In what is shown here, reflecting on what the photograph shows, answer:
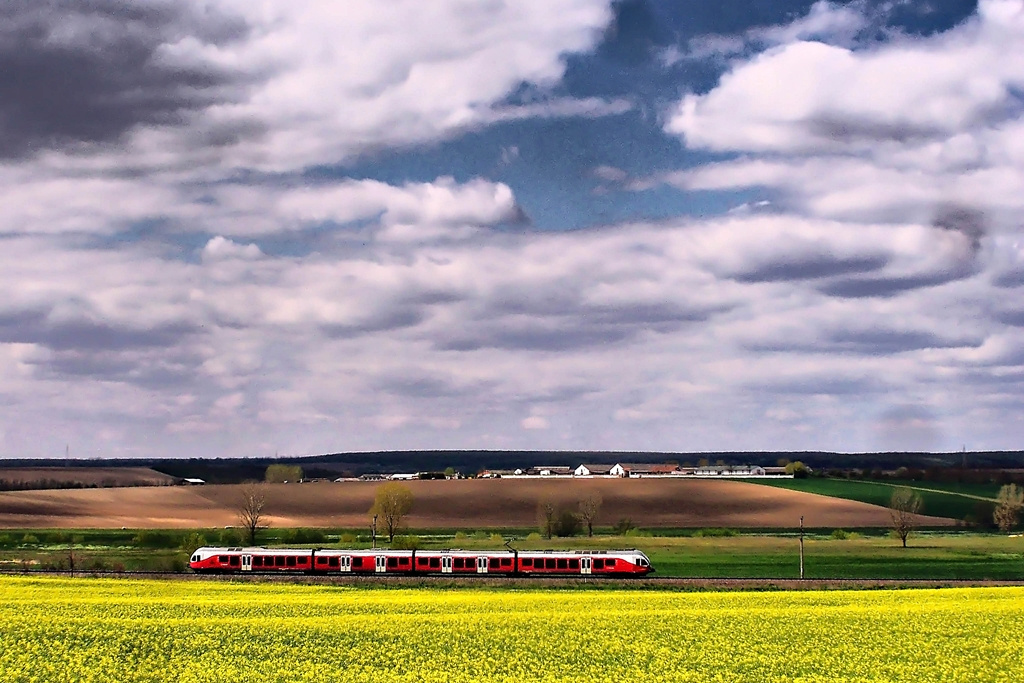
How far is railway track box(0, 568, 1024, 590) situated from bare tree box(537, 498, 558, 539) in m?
48.7

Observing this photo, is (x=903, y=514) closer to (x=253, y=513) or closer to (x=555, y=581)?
(x=555, y=581)

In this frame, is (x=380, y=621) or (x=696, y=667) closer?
(x=696, y=667)

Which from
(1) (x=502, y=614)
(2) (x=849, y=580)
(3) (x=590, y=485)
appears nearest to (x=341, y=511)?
(3) (x=590, y=485)

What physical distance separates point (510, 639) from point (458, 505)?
381ft

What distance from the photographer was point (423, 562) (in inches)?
3056

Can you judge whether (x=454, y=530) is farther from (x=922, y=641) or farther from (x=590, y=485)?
(x=922, y=641)

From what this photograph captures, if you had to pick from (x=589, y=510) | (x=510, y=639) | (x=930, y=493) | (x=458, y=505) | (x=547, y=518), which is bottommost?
(x=510, y=639)

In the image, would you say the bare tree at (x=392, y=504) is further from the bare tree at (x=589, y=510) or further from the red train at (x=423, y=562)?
the red train at (x=423, y=562)

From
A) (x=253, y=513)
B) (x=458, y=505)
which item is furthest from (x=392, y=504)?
(x=458, y=505)

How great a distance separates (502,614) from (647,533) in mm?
77207

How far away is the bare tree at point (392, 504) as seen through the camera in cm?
13112

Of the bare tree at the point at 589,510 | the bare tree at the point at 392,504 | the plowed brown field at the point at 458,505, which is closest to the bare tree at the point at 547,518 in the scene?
the bare tree at the point at 589,510

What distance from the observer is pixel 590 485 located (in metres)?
172

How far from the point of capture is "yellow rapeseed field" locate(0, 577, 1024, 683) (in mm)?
37812
